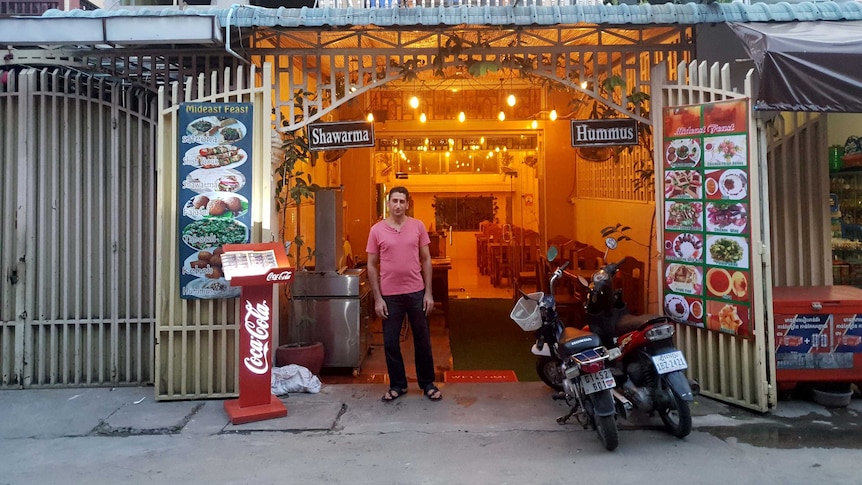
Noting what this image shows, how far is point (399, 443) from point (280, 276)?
1575 millimetres

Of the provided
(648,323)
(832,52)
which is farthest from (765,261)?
(832,52)

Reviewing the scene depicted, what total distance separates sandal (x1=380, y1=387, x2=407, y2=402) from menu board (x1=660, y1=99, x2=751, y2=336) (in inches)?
101

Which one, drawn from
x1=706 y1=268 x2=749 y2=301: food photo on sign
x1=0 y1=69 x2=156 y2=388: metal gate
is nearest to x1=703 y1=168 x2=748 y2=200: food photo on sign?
x1=706 y1=268 x2=749 y2=301: food photo on sign

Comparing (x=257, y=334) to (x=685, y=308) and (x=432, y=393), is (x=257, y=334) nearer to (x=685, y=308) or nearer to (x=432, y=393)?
(x=432, y=393)

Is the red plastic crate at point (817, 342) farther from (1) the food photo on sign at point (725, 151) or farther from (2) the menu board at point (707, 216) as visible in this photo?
(1) the food photo on sign at point (725, 151)

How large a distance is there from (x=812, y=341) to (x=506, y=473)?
10.1 ft

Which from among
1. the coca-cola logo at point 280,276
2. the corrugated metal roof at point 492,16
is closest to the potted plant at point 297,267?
the corrugated metal roof at point 492,16

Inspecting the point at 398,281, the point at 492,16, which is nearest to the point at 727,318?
the point at 398,281

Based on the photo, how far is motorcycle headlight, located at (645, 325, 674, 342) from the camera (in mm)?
4625

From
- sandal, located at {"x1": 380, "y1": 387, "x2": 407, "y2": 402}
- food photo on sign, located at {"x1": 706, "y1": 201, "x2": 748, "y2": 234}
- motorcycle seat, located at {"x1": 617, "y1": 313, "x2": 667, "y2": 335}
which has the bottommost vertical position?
sandal, located at {"x1": 380, "y1": 387, "x2": 407, "y2": 402}

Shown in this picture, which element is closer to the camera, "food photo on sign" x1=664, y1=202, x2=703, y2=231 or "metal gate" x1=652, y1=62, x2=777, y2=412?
→ "metal gate" x1=652, y1=62, x2=777, y2=412

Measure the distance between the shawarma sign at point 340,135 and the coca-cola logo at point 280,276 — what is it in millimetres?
1721

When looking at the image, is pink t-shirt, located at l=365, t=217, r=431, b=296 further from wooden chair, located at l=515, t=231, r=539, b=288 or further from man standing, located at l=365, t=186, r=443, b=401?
wooden chair, located at l=515, t=231, r=539, b=288

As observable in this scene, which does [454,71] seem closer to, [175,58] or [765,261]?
[175,58]
